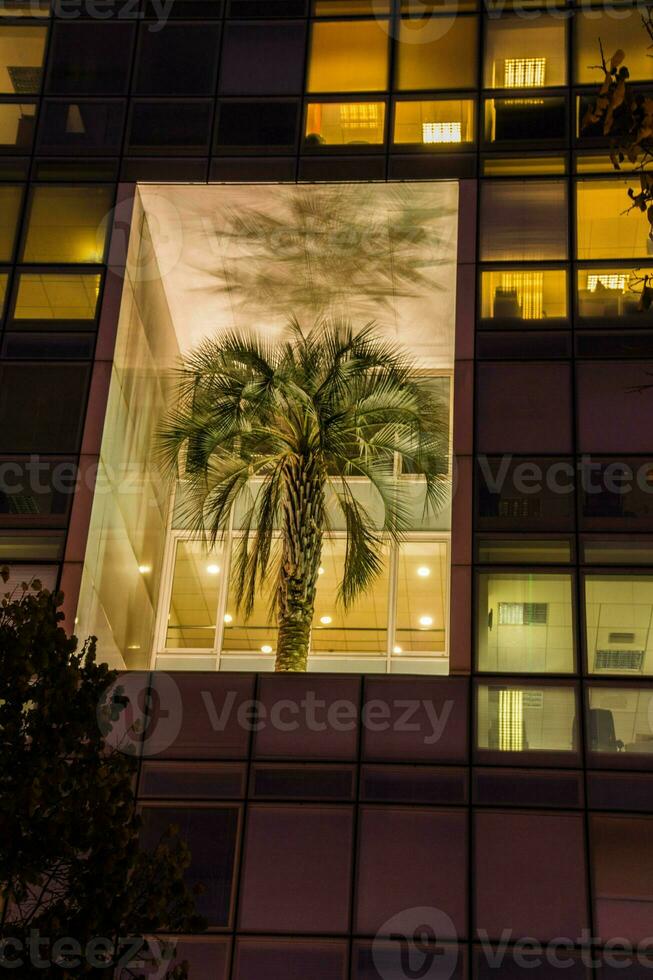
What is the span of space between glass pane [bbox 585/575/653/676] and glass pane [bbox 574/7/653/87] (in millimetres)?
8459

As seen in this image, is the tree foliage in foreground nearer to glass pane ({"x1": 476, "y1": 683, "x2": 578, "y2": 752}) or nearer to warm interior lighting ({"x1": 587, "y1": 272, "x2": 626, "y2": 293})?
glass pane ({"x1": 476, "y1": 683, "x2": 578, "y2": 752})

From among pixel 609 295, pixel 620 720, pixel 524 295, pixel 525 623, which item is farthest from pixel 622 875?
pixel 524 295

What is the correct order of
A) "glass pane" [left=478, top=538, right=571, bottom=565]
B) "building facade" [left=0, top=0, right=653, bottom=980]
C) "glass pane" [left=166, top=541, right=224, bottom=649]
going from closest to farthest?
1. "building facade" [left=0, top=0, right=653, bottom=980]
2. "glass pane" [left=478, top=538, right=571, bottom=565]
3. "glass pane" [left=166, top=541, right=224, bottom=649]

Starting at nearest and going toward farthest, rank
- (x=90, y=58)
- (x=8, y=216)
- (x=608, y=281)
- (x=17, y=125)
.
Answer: (x=608, y=281) < (x=8, y=216) < (x=17, y=125) < (x=90, y=58)

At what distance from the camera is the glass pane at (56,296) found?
20.4 m

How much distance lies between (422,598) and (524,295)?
553 centimetres

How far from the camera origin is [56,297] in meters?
20.5

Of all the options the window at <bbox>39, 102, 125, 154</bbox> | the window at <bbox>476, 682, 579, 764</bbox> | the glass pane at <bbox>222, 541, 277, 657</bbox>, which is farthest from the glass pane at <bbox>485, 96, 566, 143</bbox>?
the window at <bbox>476, 682, 579, 764</bbox>

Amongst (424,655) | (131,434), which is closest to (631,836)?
(424,655)

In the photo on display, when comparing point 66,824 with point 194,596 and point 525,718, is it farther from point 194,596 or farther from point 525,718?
point 194,596

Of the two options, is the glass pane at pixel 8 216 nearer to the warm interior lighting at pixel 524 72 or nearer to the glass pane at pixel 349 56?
the glass pane at pixel 349 56

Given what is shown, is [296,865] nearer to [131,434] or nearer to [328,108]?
[131,434]

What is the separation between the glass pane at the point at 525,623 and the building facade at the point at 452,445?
0.14ft

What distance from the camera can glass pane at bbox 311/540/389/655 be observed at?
22031 millimetres
